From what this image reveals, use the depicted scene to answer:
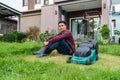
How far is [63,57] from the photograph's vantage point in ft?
21.5

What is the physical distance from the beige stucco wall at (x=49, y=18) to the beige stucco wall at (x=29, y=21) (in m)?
1.51

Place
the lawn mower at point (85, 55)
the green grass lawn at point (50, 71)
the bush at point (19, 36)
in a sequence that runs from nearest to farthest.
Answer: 1. the green grass lawn at point (50, 71)
2. the lawn mower at point (85, 55)
3. the bush at point (19, 36)

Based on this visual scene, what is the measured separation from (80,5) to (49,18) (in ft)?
7.93

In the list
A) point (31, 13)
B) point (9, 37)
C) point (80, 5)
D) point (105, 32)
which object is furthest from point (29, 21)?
point (105, 32)

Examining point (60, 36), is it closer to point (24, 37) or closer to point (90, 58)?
point (90, 58)

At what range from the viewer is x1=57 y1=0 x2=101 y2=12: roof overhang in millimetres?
17156

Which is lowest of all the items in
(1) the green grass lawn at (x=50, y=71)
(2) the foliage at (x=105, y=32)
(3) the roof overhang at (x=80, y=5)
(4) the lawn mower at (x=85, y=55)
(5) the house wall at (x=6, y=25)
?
(1) the green grass lawn at (x=50, y=71)

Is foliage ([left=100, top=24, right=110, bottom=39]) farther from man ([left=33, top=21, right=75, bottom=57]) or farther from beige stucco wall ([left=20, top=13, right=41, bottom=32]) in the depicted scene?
man ([left=33, top=21, right=75, bottom=57])

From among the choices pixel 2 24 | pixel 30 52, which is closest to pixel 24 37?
pixel 2 24

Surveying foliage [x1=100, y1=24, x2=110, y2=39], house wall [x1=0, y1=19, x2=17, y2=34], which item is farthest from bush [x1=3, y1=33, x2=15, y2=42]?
house wall [x1=0, y1=19, x2=17, y2=34]

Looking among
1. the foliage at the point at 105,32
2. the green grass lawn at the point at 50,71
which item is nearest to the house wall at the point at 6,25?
the foliage at the point at 105,32

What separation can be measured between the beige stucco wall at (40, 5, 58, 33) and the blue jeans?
10969mm

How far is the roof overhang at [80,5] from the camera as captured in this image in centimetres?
1716

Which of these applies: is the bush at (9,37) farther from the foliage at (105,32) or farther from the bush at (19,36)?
the foliage at (105,32)
